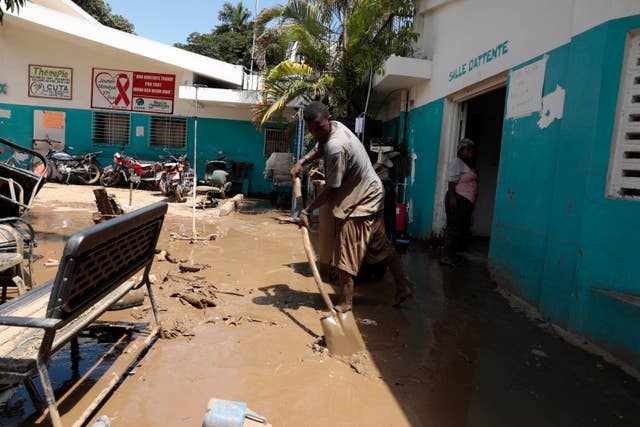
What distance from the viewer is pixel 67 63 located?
1351 centimetres

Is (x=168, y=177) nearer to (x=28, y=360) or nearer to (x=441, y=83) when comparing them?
(x=441, y=83)

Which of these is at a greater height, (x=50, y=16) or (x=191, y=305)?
(x=50, y=16)

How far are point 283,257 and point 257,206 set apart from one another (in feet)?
18.5

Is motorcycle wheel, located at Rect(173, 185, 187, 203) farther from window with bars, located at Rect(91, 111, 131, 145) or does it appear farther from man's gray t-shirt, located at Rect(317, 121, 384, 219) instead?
man's gray t-shirt, located at Rect(317, 121, 384, 219)

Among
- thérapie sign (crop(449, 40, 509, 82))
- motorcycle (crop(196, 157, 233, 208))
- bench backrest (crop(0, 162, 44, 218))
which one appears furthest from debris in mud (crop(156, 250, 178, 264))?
motorcycle (crop(196, 157, 233, 208))

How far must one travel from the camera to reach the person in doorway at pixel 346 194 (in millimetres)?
3260

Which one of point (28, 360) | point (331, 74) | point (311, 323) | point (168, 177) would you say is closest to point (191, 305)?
point (311, 323)

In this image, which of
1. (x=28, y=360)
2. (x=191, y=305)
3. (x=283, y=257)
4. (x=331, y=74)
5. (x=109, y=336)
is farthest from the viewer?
(x=331, y=74)

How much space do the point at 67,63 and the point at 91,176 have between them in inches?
146

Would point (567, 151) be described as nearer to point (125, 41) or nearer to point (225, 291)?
point (225, 291)

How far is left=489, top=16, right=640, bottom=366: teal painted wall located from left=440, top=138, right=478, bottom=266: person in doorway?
129 cm

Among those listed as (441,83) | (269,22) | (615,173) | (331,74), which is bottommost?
(615,173)

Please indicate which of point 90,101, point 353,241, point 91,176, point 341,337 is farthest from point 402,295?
point 90,101

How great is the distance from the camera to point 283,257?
556 cm
